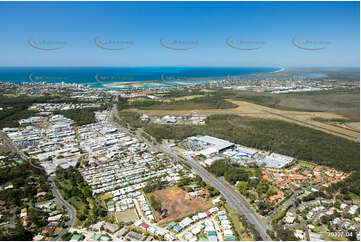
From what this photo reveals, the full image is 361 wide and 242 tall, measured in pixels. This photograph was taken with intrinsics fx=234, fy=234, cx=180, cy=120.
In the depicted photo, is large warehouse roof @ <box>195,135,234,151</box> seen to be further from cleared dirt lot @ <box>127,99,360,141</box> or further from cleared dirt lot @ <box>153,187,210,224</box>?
cleared dirt lot @ <box>127,99,360,141</box>

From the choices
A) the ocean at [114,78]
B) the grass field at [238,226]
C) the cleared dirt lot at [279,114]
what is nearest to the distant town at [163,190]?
the grass field at [238,226]

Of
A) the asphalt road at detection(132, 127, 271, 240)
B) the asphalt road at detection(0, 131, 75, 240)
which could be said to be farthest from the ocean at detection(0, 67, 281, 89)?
the asphalt road at detection(132, 127, 271, 240)

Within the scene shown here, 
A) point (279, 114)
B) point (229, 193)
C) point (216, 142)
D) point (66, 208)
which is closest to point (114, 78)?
point (279, 114)

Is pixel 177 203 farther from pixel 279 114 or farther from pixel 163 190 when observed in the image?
pixel 279 114

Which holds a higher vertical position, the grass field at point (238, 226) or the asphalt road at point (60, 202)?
the asphalt road at point (60, 202)

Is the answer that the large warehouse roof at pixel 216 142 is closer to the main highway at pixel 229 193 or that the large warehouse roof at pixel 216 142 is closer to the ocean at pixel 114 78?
the main highway at pixel 229 193
